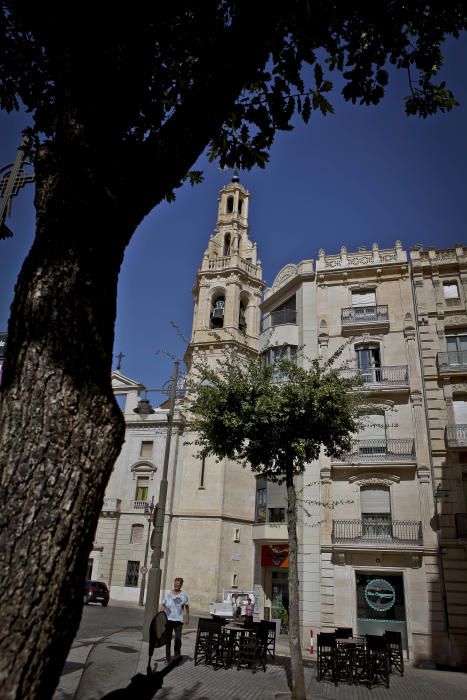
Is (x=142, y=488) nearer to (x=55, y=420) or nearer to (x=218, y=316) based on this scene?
(x=218, y=316)

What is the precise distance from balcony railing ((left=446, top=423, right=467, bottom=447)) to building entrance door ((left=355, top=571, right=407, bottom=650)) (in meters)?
5.44

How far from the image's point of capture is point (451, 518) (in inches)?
717

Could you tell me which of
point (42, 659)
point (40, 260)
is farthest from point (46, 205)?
point (42, 659)

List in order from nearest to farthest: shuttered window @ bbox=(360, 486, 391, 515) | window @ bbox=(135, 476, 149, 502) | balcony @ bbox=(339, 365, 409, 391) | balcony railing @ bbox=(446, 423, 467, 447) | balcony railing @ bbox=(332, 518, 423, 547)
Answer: balcony railing @ bbox=(332, 518, 423, 547), balcony railing @ bbox=(446, 423, 467, 447), shuttered window @ bbox=(360, 486, 391, 515), balcony @ bbox=(339, 365, 409, 391), window @ bbox=(135, 476, 149, 502)

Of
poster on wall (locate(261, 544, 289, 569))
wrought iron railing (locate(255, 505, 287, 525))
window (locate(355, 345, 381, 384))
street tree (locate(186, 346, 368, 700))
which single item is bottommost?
poster on wall (locate(261, 544, 289, 569))

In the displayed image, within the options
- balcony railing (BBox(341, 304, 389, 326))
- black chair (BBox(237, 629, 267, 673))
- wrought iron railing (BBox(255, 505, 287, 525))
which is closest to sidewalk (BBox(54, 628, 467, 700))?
black chair (BBox(237, 629, 267, 673))

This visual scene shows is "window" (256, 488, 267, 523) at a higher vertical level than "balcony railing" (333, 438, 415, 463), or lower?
lower

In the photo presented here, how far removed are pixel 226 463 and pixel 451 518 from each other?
15196 millimetres

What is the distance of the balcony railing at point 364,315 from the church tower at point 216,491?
745cm

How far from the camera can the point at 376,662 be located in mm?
11805

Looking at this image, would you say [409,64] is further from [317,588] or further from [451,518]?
[317,588]

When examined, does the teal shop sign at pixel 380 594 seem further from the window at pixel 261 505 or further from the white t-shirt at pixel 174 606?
the white t-shirt at pixel 174 606

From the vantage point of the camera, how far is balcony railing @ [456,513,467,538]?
17.8 meters

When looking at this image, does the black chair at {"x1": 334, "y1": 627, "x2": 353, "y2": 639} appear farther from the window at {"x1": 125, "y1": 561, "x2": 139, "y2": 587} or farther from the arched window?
the arched window
